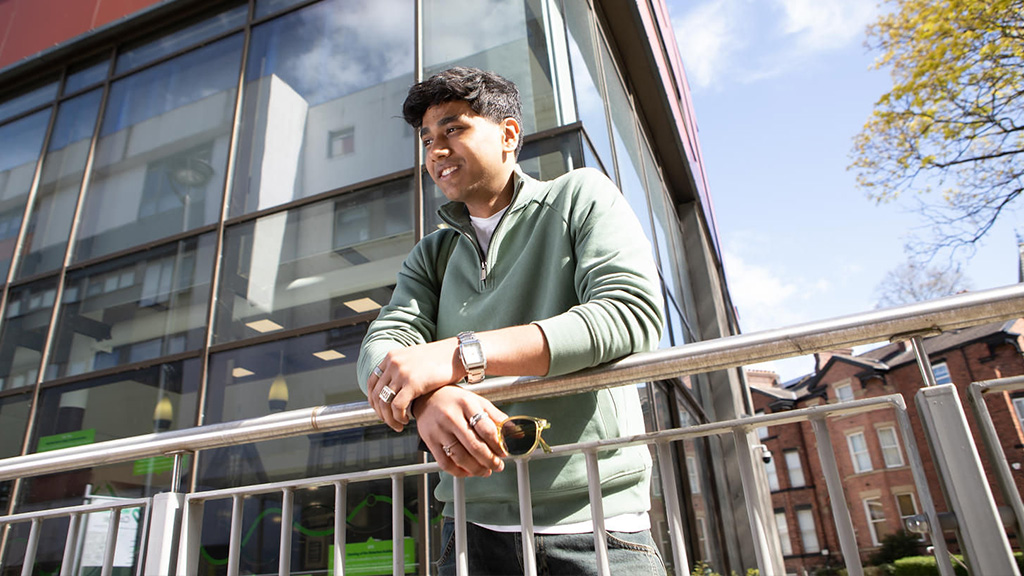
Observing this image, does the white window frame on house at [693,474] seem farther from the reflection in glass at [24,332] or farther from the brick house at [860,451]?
the brick house at [860,451]

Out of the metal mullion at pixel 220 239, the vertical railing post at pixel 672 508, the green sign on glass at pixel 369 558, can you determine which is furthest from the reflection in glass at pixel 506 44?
the vertical railing post at pixel 672 508

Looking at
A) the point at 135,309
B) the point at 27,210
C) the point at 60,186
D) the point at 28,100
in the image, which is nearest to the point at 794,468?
the point at 135,309

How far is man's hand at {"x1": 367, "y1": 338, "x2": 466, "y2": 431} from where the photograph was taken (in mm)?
1281

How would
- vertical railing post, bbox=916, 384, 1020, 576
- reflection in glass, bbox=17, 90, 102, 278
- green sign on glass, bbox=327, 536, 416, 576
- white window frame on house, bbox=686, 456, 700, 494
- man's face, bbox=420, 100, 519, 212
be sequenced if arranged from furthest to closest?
reflection in glass, bbox=17, 90, 102, 278 → white window frame on house, bbox=686, 456, 700, 494 → green sign on glass, bbox=327, 536, 416, 576 → man's face, bbox=420, 100, 519, 212 → vertical railing post, bbox=916, 384, 1020, 576

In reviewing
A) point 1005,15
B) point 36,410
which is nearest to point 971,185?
point 1005,15

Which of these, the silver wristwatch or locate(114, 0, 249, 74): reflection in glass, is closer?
the silver wristwatch

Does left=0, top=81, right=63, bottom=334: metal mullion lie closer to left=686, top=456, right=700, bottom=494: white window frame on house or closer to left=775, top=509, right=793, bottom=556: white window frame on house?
left=686, top=456, right=700, bottom=494: white window frame on house

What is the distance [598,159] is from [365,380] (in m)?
4.41

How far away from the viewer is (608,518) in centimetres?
140

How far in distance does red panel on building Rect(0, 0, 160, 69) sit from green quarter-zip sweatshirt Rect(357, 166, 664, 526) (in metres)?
8.30

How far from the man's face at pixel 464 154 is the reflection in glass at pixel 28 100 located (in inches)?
366

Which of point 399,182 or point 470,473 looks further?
point 399,182

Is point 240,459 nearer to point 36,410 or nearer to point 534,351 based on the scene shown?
point 36,410

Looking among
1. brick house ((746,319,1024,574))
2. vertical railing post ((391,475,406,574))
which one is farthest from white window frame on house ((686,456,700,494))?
brick house ((746,319,1024,574))
